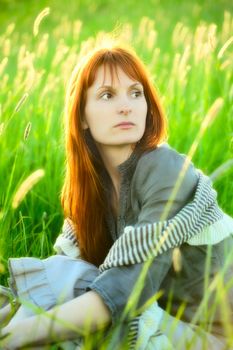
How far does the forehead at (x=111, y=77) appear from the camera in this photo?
2543 mm

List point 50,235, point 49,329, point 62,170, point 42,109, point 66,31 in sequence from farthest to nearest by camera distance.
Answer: point 66,31, point 42,109, point 62,170, point 50,235, point 49,329

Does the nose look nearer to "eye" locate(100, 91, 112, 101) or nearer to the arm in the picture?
"eye" locate(100, 91, 112, 101)

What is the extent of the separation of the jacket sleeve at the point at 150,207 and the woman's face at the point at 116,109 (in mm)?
101

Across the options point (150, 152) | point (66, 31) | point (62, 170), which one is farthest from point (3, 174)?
point (66, 31)

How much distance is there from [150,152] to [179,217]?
0.27 m

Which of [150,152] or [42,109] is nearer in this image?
[150,152]

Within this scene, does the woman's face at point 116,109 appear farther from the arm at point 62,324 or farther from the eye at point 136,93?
the arm at point 62,324

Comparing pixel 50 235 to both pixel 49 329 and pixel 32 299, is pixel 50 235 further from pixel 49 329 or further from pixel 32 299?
pixel 49 329

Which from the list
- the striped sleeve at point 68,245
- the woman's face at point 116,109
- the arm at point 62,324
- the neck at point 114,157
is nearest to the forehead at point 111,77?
the woman's face at point 116,109

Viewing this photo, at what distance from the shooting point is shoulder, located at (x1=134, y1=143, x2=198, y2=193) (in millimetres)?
2371

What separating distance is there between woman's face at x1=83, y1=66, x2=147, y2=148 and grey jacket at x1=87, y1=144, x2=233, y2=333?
9 cm

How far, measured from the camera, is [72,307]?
7.18 feet

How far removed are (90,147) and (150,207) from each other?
0.47m

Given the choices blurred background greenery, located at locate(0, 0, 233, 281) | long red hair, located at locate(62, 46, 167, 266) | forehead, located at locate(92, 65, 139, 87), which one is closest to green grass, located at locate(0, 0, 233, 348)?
blurred background greenery, located at locate(0, 0, 233, 281)
